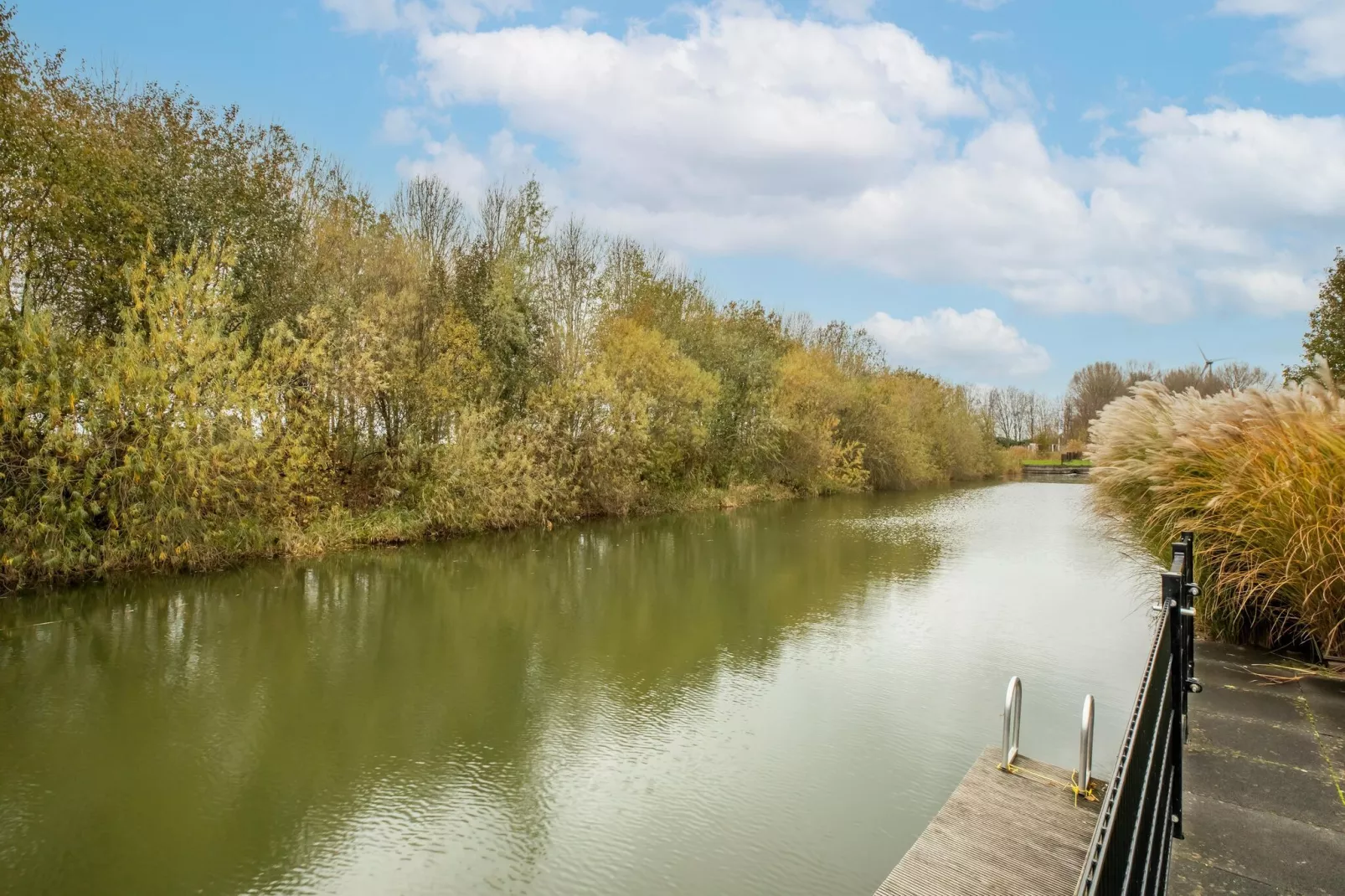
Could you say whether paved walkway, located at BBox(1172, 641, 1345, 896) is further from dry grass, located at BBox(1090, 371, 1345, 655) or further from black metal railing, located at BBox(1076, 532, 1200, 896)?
dry grass, located at BBox(1090, 371, 1345, 655)

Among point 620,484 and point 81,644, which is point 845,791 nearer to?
point 81,644

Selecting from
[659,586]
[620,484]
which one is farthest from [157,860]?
[620,484]

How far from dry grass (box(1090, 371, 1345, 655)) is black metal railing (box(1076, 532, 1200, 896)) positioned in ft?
7.52

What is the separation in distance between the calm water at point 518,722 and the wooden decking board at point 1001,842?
55 cm

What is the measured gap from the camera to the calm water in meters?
4.24

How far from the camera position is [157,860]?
4.16 meters

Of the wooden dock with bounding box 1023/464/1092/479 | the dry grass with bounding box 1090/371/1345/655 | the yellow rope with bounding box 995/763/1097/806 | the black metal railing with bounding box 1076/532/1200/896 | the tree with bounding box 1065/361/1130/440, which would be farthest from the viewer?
the tree with bounding box 1065/361/1130/440

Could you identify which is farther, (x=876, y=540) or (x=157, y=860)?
(x=876, y=540)

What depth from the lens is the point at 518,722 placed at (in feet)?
20.1

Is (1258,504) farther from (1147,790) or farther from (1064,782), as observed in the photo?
(1147,790)

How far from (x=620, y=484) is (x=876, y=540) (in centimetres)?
654

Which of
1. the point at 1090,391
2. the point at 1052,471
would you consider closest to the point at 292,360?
the point at 1052,471

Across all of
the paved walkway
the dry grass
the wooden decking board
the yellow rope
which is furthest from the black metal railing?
the dry grass

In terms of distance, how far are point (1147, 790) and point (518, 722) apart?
499 cm
